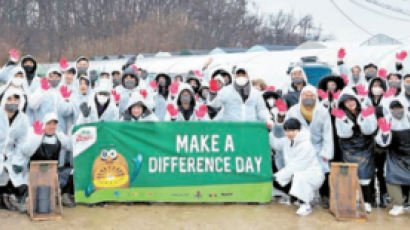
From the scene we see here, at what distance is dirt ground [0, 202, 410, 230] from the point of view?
5582 millimetres

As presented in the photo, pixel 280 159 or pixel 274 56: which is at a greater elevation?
pixel 274 56

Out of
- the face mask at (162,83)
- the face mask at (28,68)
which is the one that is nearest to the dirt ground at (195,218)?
the face mask at (28,68)

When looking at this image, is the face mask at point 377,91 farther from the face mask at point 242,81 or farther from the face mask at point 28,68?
the face mask at point 28,68

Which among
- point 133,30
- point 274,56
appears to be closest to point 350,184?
point 274,56

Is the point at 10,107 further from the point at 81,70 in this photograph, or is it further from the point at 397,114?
the point at 397,114

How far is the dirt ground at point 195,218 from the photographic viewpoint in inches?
220

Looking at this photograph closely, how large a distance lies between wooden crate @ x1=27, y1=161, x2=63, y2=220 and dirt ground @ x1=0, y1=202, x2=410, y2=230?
0.13m

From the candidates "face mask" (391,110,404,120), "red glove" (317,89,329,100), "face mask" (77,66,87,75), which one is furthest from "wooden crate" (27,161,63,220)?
"face mask" (391,110,404,120)

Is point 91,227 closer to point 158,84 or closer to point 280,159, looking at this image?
point 280,159

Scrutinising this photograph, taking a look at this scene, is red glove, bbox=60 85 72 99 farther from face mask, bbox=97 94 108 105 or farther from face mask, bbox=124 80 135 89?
face mask, bbox=124 80 135 89

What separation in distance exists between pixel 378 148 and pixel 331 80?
3.96 feet

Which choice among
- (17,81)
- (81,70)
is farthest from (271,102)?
(17,81)

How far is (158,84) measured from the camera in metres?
8.98

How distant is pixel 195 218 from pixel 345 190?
1.92 metres
